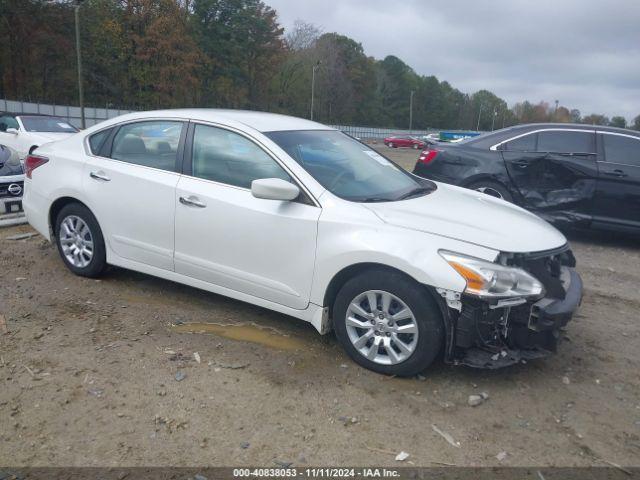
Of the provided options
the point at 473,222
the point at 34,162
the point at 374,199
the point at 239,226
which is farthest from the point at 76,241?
the point at 473,222

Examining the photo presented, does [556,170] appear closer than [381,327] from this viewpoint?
No

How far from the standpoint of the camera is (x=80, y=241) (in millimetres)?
5082

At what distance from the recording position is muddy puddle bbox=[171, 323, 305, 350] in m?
4.05

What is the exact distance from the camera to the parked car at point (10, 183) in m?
7.41

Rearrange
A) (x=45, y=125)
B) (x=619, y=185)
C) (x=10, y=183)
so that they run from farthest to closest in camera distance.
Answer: (x=45, y=125), (x=10, y=183), (x=619, y=185)

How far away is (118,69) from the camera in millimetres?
51594

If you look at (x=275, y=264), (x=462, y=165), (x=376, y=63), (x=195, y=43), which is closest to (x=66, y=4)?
(x=195, y=43)

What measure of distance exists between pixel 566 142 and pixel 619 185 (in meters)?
0.89

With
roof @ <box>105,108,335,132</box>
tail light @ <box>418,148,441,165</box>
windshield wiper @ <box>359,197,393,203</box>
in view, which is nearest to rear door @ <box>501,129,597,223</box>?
tail light @ <box>418,148,441,165</box>

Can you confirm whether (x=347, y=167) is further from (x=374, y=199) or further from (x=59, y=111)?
(x=59, y=111)

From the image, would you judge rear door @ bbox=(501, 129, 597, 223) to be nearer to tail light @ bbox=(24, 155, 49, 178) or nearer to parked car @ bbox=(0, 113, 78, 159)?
tail light @ bbox=(24, 155, 49, 178)

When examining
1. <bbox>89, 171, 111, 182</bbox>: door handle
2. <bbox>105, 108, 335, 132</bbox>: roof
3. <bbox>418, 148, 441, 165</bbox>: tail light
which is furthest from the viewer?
<bbox>418, 148, 441, 165</bbox>: tail light

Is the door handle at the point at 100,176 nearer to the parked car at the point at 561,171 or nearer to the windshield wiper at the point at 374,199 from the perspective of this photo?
the windshield wiper at the point at 374,199

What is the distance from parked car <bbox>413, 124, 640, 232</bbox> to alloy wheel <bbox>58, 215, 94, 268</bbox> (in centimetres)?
491
